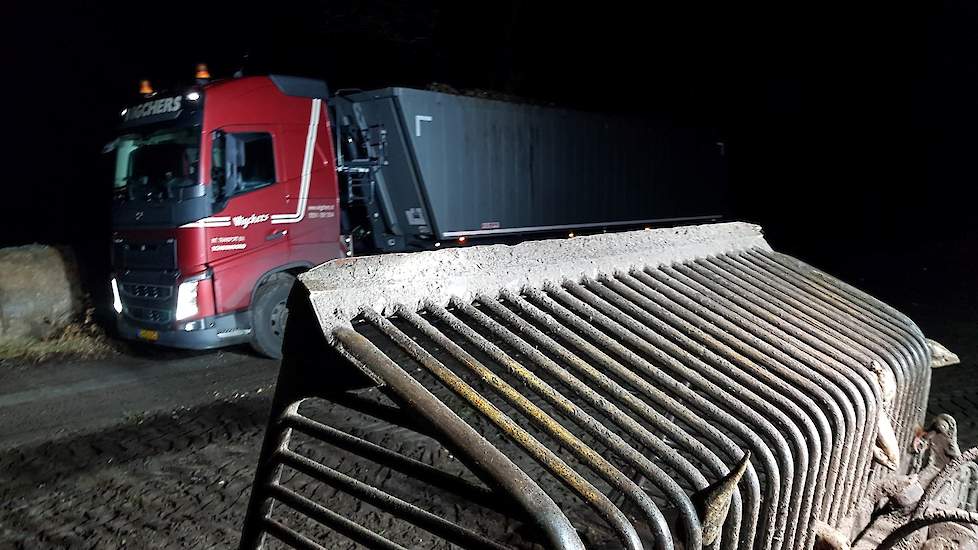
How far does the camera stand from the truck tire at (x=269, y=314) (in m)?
6.93

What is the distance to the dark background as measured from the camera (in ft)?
50.5

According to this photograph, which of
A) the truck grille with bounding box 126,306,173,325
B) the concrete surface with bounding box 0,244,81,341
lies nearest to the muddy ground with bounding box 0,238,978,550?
the truck grille with bounding box 126,306,173,325

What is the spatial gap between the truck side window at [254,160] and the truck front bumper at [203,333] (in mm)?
1413

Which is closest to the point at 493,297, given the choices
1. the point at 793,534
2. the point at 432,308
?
the point at 432,308

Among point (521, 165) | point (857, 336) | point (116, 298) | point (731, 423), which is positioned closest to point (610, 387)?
point (731, 423)

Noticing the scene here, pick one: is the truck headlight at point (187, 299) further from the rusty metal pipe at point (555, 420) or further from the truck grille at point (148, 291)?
the rusty metal pipe at point (555, 420)

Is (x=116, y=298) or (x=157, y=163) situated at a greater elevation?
(x=157, y=163)

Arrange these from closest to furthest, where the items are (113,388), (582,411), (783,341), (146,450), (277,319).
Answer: (582,411) < (783,341) < (146,450) < (113,388) < (277,319)

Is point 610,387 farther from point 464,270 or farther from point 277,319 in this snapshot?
point 277,319

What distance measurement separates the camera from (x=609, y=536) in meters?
3.01

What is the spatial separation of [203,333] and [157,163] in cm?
196

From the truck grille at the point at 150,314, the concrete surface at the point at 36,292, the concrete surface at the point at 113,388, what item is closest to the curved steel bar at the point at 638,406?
the concrete surface at the point at 113,388

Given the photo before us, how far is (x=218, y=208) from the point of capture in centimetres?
638

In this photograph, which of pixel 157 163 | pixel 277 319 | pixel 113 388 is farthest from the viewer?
pixel 277 319
